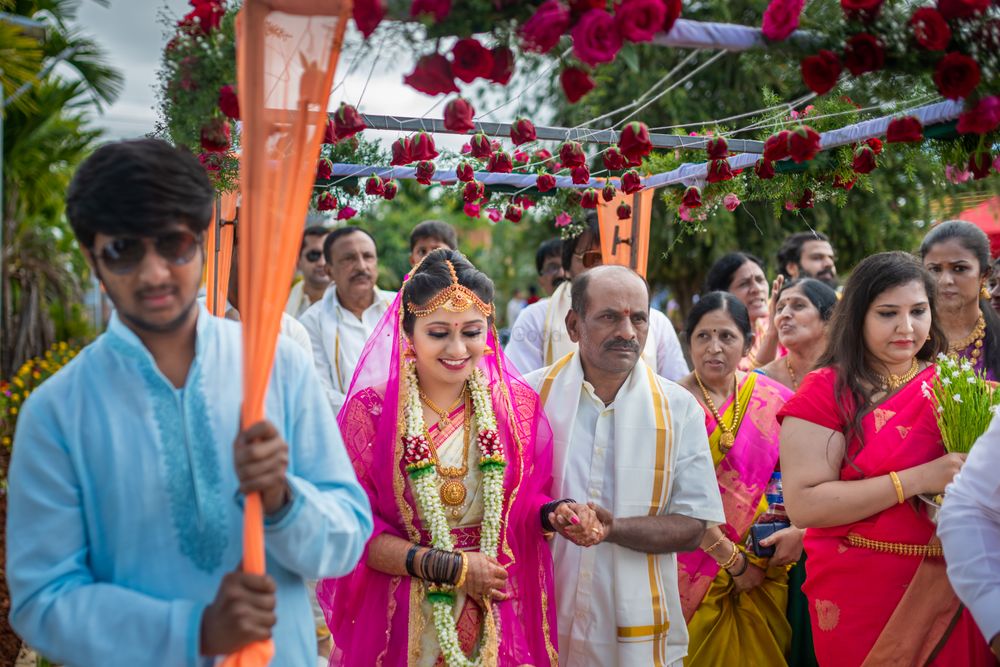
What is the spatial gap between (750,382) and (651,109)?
900cm

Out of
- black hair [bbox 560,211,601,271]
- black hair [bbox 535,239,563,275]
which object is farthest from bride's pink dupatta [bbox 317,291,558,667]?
black hair [bbox 535,239,563,275]

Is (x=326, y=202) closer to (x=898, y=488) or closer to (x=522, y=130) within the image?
(x=522, y=130)

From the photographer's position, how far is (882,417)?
3.37 meters

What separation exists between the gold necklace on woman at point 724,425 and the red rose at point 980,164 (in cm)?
175

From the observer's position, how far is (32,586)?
6.17 ft

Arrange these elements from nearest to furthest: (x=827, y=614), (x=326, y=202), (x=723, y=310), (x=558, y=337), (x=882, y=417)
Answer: (x=882, y=417)
(x=827, y=614)
(x=723, y=310)
(x=326, y=202)
(x=558, y=337)

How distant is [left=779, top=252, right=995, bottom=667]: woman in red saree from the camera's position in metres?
3.23

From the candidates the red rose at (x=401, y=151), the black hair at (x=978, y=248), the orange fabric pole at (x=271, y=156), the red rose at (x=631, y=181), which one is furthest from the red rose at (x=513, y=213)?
the orange fabric pole at (x=271, y=156)

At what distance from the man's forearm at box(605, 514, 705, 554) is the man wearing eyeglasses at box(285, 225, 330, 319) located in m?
4.36

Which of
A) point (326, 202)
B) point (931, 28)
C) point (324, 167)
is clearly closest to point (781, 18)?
point (931, 28)

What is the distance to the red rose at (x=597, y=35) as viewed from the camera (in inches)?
85.1

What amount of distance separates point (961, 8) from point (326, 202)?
3402 mm

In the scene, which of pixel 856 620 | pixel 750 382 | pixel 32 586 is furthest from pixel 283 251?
pixel 750 382

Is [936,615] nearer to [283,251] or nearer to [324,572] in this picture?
[324,572]
